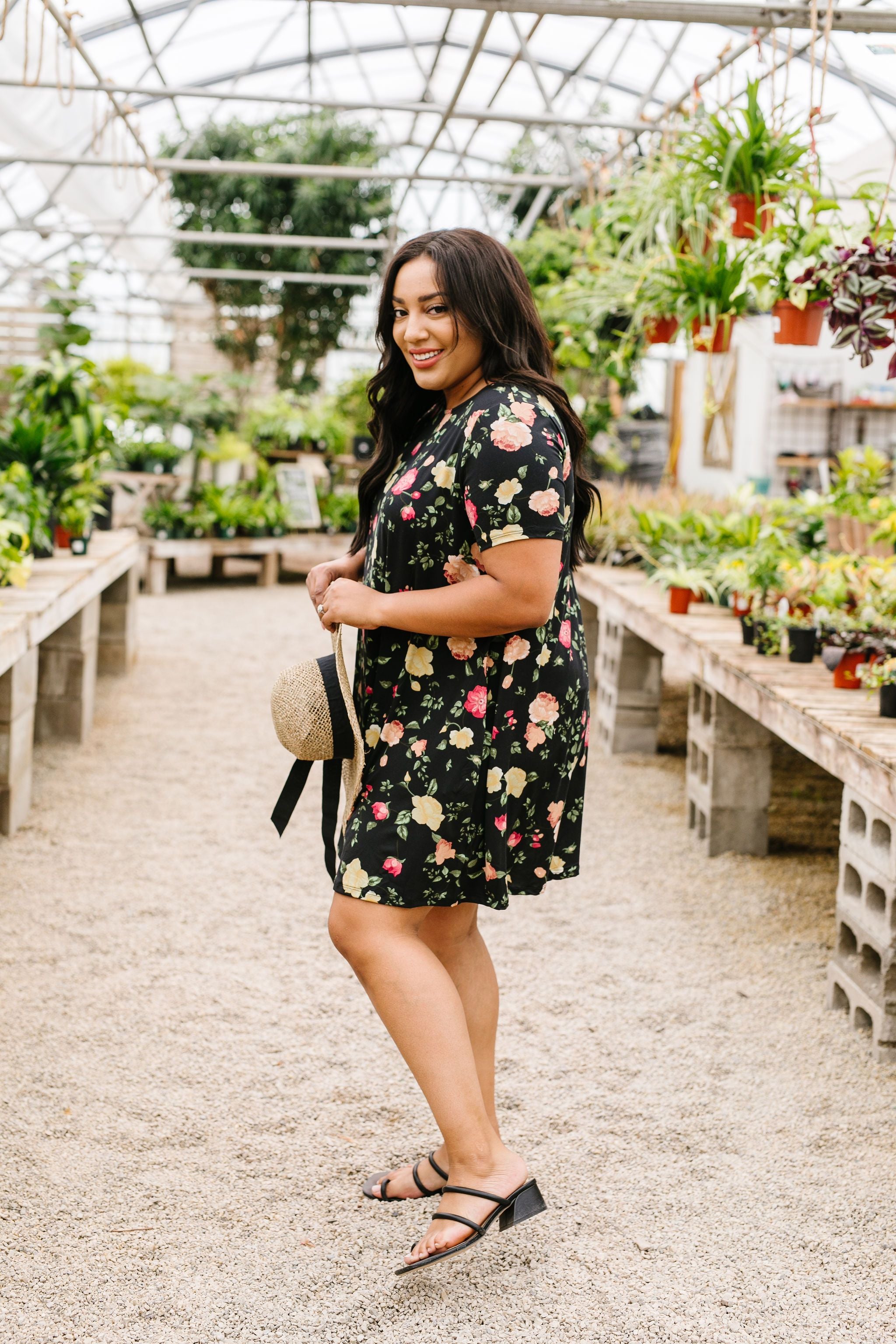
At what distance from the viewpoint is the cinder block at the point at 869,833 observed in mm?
2371

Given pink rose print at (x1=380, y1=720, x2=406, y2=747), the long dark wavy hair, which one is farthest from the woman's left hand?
the long dark wavy hair

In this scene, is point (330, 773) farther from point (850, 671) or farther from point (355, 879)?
point (850, 671)

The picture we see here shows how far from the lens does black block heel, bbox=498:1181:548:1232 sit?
5.59 ft

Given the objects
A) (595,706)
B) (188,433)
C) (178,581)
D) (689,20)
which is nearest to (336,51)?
(188,433)

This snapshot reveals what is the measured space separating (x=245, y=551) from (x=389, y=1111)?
25.7 ft

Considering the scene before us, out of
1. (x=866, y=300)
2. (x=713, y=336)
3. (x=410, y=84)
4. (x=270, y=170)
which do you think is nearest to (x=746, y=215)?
(x=713, y=336)

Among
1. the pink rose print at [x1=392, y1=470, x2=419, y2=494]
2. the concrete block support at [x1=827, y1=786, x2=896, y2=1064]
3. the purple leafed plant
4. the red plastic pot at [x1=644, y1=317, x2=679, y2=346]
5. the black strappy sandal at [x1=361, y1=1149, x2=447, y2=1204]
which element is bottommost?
the black strappy sandal at [x1=361, y1=1149, x2=447, y2=1204]

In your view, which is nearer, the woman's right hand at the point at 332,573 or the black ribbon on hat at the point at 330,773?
the black ribbon on hat at the point at 330,773

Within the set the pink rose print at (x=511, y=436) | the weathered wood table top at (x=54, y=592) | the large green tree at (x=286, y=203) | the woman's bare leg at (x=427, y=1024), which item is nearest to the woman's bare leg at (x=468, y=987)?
the woman's bare leg at (x=427, y=1024)

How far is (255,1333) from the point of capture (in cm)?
158

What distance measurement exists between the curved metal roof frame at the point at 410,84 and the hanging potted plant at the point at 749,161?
118mm

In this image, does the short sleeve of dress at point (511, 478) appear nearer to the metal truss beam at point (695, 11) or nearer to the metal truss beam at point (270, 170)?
the metal truss beam at point (695, 11)

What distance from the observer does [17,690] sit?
3.52 metres

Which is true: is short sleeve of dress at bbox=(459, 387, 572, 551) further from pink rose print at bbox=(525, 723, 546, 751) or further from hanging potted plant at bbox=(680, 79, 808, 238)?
hanging potted plant at bbox=(680, 79, 808, 238)
